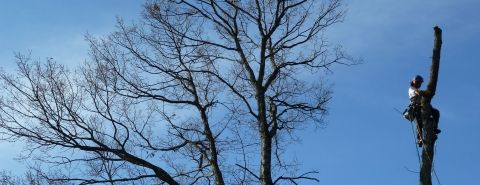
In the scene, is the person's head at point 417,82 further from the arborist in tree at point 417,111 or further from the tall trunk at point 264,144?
the tall trunk at point 264,144

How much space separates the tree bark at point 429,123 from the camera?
8.57m

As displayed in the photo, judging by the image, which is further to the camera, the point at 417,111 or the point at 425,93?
the point at 417,111

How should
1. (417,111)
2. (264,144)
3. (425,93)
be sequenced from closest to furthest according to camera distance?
(425,93)
(417,111)
(264,144)

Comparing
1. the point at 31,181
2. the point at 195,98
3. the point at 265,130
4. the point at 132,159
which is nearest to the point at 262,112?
the point at 265,130

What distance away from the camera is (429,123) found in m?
8.94

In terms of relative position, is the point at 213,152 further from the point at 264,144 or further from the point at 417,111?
the point at 417,111

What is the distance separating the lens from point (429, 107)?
903 cm

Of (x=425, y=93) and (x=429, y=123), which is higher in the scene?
(x=425, y=93)

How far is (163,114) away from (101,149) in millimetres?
1574

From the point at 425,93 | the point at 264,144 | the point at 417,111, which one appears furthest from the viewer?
the point at 264,144

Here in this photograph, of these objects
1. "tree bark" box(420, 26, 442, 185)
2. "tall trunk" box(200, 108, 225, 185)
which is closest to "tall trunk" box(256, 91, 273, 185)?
"tall trunk" box(200, 108, 225, 185)

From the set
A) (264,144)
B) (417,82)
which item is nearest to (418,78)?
(417,82)

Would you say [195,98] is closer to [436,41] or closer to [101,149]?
[101,149]

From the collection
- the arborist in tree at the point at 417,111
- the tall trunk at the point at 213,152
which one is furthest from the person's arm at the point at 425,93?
the tall trunk at the point at 213,152
